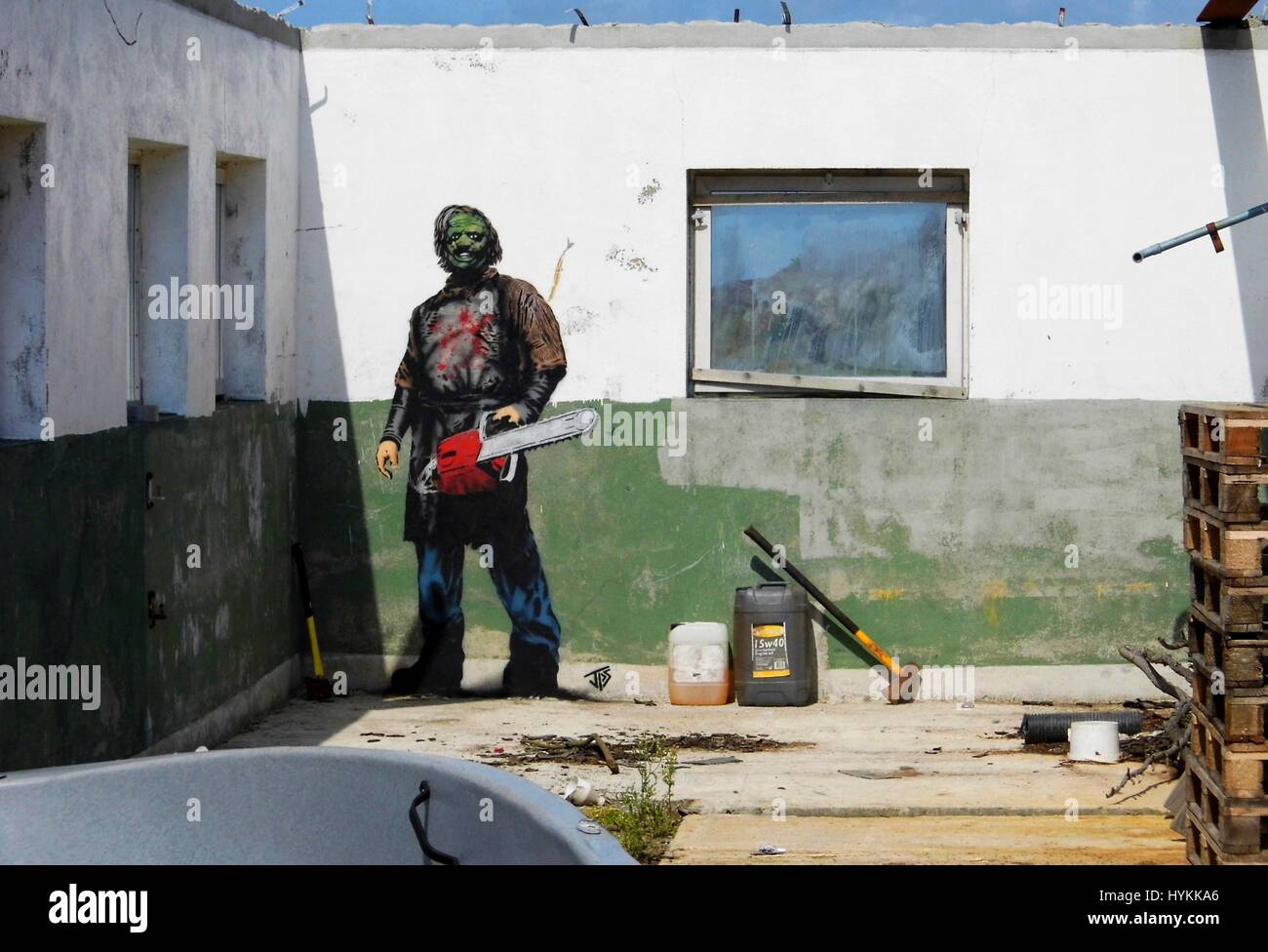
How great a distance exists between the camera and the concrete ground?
761cm

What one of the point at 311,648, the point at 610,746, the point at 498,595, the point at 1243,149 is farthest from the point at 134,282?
the point at 1243,149

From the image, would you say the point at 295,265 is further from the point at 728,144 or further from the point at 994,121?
the point at 994,121

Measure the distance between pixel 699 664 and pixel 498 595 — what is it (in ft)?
4.54

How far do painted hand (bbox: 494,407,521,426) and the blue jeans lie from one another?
2.24 ft

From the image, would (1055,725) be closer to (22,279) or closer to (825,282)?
(825,282)

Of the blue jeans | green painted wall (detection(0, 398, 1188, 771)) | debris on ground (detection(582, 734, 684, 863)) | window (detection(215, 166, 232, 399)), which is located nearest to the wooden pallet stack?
debris on ground (detection(582, 734, 684, 863))

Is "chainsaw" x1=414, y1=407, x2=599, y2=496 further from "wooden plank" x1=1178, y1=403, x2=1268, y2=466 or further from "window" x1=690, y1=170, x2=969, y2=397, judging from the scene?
"wooden plank" x1=1178, y1=403, x2=1268, y2=466

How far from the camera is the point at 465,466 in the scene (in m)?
11.1

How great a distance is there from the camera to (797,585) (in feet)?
36.1

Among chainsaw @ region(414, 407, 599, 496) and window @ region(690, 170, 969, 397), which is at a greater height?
window @ region(690, 170, 969, 397)

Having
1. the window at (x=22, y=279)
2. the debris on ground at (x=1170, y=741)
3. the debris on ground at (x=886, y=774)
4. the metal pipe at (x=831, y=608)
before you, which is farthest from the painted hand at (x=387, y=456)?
the debris on ground at (x=1170, y=741)
